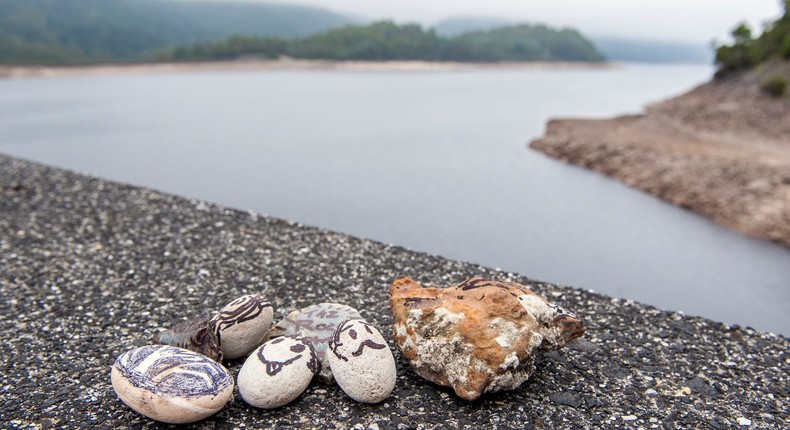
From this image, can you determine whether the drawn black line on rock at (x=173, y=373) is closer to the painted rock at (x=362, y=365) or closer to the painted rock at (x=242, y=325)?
the painted rock at (x=242, y=325)

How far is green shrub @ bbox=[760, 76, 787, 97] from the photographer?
63.1ft

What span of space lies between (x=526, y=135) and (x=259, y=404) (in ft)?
49.5

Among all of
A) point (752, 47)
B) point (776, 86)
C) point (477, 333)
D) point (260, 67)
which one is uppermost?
point (752, 47)

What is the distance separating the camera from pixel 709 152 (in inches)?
541

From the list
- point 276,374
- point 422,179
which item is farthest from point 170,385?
point 422,179

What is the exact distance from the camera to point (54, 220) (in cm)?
776

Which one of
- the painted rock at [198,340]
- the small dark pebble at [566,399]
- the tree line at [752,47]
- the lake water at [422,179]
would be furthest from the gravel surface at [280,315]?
the tree line at [752,47]

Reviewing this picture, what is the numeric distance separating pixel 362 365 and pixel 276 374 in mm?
512

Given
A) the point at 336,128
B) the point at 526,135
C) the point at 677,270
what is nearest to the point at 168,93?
the point at 336,128

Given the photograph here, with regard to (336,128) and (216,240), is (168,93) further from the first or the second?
(216,240)

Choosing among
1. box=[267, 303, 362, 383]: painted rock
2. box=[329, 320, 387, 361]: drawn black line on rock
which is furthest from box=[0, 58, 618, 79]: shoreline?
box=[329, 320, 387, 361]: drawn black line on rock

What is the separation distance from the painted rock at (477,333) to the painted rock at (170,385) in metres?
1.21

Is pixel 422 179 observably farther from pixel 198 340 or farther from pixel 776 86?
pixel 776 86

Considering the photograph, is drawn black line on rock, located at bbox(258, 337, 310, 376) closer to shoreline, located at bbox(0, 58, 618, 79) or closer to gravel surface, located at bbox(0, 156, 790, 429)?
gravel surface, located at bbox(0, 156, 790, 429)
